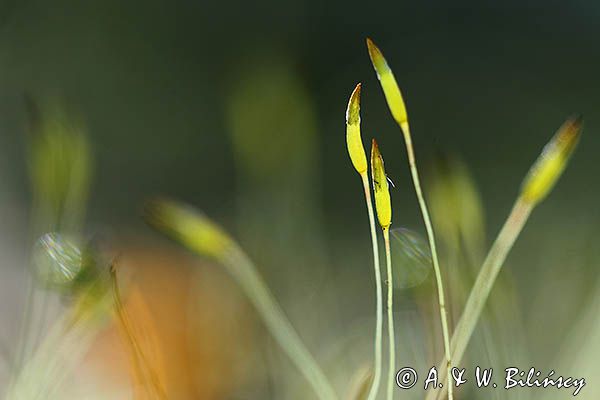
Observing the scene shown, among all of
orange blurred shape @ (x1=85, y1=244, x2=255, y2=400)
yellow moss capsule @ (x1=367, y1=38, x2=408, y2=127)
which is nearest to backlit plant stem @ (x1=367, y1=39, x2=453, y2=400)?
yellow moss capsule @ (x1=367, y1=38, x2=408, y2=127)

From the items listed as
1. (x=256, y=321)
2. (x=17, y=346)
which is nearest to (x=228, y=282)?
(x=256, y=321)

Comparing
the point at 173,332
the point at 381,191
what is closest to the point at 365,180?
the point at 381,191

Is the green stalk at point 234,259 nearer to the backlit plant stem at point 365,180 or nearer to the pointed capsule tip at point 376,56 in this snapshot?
the backlit plant stem at point 365,180

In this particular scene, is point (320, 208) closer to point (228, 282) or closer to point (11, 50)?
point (228, 282)

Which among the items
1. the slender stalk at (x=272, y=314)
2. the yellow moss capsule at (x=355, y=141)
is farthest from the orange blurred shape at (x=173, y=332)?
the yellow moss capsule at (x=355, y=141)

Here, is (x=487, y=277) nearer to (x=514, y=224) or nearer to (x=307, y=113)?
(x=514, y=224)

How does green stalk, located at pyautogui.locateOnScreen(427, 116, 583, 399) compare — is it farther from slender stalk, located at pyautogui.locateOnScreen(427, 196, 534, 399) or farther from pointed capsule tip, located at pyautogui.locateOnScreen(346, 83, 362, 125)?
pointed capsule tip, located at pyautogui.locateOnScreen(346, 83, 362, 125)

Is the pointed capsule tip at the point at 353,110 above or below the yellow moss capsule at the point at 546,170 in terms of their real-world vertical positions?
above

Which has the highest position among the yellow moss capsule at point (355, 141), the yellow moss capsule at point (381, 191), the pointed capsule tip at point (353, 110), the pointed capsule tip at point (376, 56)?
the pointed capsule tip at point (376, 56)
